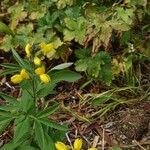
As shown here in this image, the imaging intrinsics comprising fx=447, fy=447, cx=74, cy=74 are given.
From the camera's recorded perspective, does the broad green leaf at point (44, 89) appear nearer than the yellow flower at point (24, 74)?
No

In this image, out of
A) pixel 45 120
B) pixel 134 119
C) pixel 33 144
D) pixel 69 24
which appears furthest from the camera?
pixel 69 24

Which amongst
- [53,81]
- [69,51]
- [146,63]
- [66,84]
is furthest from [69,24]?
[53,81]

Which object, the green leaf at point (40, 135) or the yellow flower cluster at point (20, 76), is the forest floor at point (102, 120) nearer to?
the green leaf at point (40, 135)

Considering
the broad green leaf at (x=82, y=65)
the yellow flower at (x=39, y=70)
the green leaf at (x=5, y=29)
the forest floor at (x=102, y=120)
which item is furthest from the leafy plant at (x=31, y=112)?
the green leaf at (x=5, y=29)

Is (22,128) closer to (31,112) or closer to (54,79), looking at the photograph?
(31,112)

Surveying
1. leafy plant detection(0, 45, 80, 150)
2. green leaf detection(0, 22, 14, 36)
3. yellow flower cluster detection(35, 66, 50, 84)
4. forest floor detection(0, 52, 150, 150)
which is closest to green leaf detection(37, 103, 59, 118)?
leafy plant detection(0, 45, 80, 150)

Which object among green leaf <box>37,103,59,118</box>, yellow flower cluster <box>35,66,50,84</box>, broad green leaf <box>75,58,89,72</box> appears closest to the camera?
yellow flower cluster <box>35,66,50,84</box>

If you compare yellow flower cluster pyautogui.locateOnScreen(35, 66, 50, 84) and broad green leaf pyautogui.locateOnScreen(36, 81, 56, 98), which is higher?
yellow flower cluster pyautogui.locateOnScreen(35, 66, 50, 84)

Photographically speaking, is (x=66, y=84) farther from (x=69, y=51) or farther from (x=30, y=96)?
(x=30, y=96)

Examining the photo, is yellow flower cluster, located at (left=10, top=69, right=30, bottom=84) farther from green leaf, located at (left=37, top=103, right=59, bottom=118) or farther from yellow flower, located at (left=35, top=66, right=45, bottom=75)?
green leaf, located at (left=37, top=103, right=59, bottom=118)
